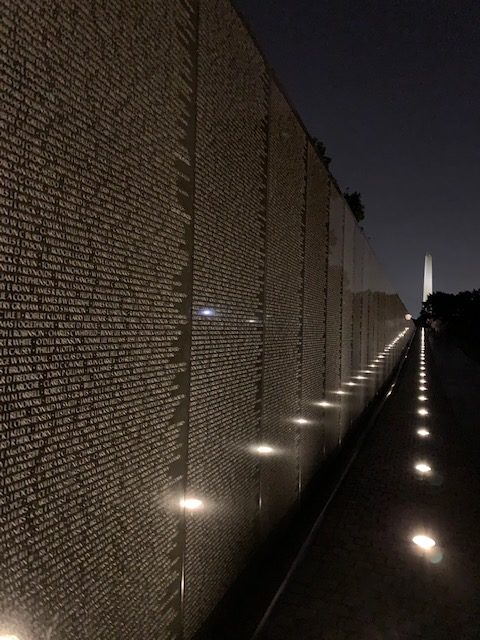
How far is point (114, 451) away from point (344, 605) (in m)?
4.04

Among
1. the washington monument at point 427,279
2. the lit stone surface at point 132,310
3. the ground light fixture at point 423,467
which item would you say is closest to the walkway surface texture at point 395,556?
the ground light fixture at point 423,467

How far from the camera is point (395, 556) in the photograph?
711 cm

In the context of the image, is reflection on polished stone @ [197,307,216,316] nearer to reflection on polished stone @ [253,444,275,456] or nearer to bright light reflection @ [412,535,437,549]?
reflection on polished stone @ [253,444,275,456]

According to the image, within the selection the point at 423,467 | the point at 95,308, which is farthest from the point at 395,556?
the point at 95,308

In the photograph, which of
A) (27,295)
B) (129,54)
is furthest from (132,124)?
(27,295)

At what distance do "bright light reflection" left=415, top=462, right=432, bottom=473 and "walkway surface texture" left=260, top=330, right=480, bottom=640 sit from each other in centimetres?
5

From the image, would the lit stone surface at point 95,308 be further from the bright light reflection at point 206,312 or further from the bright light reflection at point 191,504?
the bright light reflection at point 206,312

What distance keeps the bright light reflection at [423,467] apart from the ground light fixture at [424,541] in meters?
3.80

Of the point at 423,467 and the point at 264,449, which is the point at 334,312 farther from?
the point at 264,449

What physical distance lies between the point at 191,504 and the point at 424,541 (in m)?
4.62

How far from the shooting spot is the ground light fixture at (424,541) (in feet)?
24.3

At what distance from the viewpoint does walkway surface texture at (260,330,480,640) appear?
5508 millimetres

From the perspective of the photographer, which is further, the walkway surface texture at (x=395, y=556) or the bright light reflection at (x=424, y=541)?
the bright light reflection at (x=424, y=541)

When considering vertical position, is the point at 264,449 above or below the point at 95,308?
below
